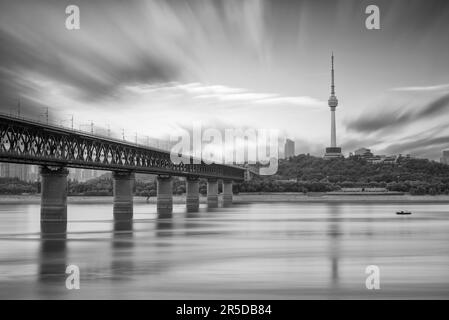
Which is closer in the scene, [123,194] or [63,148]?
[63,148]

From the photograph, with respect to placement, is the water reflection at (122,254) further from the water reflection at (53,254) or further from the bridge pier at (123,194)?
the bridge pier at (123,194)

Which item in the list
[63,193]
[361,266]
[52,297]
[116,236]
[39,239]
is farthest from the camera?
[63,193]

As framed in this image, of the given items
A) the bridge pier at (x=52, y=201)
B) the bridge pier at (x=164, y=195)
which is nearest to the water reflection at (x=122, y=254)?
the bridge pier at (x=52, y=201)

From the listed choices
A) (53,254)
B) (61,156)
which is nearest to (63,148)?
(61,156)

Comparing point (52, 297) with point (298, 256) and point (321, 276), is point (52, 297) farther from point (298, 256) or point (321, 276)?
point (298, 256)

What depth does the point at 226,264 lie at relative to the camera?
50.3m

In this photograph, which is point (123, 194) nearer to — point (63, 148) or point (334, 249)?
point (63, 148)

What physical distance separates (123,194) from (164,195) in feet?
108

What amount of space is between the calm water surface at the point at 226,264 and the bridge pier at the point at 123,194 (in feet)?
170

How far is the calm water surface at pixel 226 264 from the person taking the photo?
37219 mm

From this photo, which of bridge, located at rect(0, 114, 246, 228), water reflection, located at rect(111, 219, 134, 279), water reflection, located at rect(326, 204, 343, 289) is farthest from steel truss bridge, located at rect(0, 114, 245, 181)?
water reflection, located at rect(326, 204, 343, 289)
